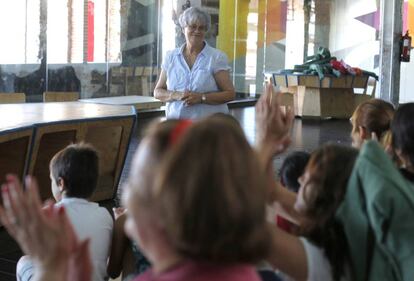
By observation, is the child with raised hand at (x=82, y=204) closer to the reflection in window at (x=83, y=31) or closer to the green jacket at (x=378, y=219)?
the green jacket at (x=378, y=219)

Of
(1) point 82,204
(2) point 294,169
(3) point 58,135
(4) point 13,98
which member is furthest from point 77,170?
(4) point 13,98

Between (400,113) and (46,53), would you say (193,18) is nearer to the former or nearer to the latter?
(400,113)

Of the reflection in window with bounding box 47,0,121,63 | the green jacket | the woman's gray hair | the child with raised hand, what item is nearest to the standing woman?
the woman's gray hair

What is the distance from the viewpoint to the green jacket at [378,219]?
5.28 ft

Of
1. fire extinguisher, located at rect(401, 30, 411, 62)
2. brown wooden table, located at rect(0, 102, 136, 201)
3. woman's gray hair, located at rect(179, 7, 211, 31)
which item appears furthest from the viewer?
fire extinguisher, located at rect(401, 30, 411, 62)

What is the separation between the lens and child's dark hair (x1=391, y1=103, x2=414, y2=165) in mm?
1999

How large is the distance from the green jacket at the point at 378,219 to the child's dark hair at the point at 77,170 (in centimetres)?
153

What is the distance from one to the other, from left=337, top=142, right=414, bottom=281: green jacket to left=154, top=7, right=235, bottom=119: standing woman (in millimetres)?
2702

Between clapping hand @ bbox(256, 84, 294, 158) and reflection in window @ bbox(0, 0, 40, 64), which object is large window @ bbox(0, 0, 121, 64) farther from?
clapping hand @ bbox(256, 84, 294, 158)

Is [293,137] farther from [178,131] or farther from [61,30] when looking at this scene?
[178,131]

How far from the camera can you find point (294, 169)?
9.63 feet

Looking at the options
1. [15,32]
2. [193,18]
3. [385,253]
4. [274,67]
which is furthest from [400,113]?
[274,67]

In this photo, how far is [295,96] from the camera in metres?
14.3

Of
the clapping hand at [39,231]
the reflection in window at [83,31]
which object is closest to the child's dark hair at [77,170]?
the clapping hand at [39,231]
